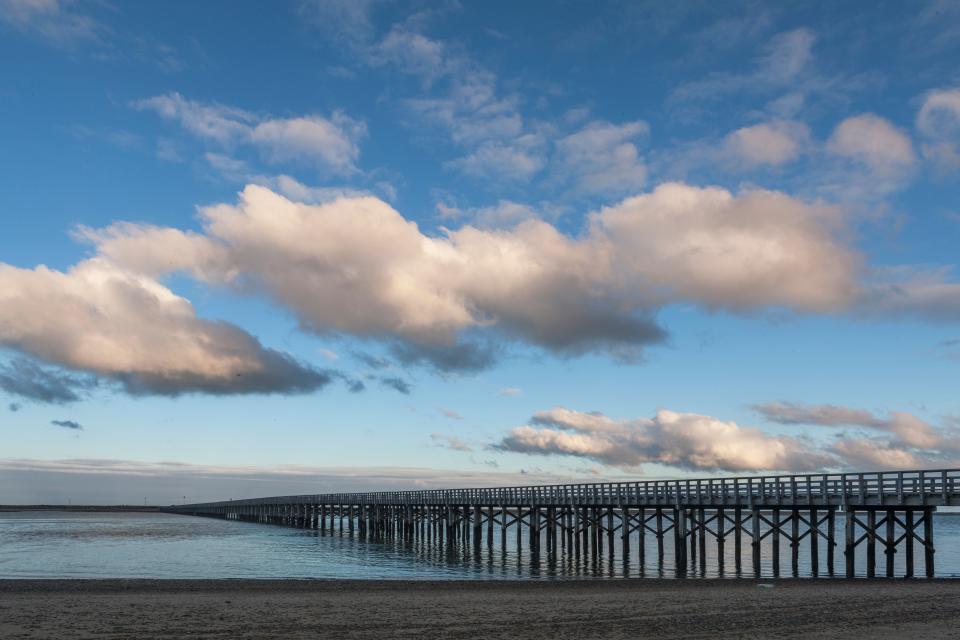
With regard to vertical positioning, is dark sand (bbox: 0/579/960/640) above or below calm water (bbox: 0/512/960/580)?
above

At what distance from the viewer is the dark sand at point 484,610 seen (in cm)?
1531

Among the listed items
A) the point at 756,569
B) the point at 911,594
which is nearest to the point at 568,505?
the point at 756,569

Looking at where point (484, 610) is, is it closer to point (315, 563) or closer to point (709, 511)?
point (315, 563)

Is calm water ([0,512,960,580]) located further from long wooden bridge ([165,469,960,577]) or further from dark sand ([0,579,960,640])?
dark sand ([0,579,960,640])

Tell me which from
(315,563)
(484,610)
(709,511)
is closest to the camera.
→ (484,610)

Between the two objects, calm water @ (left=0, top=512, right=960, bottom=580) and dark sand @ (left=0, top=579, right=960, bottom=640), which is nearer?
dark sand @ (left=0, top=579, right=960, bottom=640)

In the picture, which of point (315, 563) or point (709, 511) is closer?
point (315, 563)

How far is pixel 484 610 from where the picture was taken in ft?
61.8

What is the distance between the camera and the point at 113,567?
39.2 m

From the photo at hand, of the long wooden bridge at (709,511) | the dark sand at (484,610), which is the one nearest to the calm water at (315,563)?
the long wooden bridge at (709,511)

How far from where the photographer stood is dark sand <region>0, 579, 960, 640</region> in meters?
15.3

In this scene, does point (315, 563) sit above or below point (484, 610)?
below

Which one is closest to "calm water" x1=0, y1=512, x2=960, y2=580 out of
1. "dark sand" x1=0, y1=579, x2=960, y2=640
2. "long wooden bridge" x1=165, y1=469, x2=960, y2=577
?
"long wooden bridge" x1=165, y1=469, x2=960, y2=577

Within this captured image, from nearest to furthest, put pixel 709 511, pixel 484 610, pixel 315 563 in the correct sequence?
1. pixel 484 610
2. pixel 315 563
3. pixel 709 511
